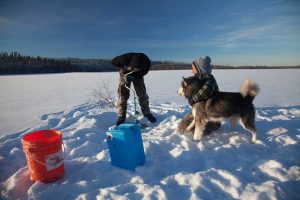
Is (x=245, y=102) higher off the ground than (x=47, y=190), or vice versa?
(x=245, y=102)

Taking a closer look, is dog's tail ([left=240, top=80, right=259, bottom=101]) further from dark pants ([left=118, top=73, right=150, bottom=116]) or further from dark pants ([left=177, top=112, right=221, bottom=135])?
dark pants ([left=118, top=73, right=150, bottom=116])

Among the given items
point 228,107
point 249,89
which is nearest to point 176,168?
point 228,107

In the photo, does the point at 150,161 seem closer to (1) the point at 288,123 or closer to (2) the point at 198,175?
(2) the point at 198,175

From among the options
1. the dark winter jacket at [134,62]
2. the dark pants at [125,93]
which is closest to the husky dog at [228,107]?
the dark winter jacket at [134,62]

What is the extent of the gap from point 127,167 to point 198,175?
3.61 ft

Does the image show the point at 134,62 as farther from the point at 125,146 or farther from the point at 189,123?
the point at 125,146

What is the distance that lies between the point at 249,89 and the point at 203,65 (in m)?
1.07

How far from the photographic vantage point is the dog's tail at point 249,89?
14.8ft

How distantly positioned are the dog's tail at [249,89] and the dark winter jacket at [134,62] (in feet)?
8.37

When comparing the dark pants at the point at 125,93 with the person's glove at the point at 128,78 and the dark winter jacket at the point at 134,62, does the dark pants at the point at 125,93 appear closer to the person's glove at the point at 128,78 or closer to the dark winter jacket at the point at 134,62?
the person's glove at the point at 128,78

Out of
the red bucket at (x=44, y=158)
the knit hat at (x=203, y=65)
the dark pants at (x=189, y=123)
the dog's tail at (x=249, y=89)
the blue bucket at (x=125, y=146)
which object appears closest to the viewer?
the red bucket at (x=44, y=158)

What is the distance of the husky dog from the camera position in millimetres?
4598

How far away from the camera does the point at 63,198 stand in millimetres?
2938

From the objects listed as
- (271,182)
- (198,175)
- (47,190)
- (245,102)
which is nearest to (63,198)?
(47,190)
